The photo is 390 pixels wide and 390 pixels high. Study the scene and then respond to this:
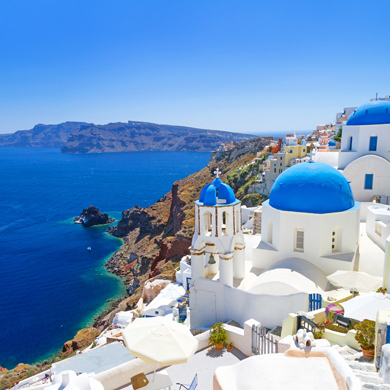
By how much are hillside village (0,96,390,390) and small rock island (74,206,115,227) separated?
50.5 meters

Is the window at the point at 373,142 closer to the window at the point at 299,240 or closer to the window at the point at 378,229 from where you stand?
the window at the point at 378,229

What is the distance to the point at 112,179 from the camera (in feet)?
477

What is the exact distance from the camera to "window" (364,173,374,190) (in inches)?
980

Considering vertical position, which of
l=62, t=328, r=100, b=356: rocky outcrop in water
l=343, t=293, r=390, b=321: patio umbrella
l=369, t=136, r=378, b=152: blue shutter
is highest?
l=369, t=136, r=378, b=152: blue shutter

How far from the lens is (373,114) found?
25.4 meters

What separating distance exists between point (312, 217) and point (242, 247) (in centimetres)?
357

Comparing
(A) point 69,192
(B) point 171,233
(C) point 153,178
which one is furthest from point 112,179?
(B) point 171,233

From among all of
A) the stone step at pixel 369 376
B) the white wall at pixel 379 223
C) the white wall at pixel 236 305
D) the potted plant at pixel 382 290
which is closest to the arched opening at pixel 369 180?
the white wall at pixel 379 223

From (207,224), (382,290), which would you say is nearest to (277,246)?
(207,224)

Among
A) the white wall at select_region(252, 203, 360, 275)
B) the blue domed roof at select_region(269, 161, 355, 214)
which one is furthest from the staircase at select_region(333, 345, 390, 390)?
the blue domed roof at select_region(269, 161, 355, 214)

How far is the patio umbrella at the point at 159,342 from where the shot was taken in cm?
726

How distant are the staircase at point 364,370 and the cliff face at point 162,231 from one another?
1170 inches

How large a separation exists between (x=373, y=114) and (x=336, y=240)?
14.0m

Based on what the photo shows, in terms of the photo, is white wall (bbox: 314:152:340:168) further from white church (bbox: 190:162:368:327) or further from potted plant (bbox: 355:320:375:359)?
potted plant (bbox: 355:320:375:359)
